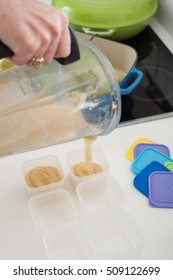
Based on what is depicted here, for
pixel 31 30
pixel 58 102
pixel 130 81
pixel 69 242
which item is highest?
pixel 31 30

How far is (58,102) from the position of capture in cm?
63

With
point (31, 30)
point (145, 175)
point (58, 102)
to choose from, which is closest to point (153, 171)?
point (145, 175)

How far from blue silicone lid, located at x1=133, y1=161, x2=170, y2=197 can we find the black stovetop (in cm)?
16

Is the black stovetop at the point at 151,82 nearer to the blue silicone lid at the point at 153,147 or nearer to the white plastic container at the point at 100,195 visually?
the blue silicone lid at the point at 153,147

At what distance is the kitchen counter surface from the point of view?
660mm

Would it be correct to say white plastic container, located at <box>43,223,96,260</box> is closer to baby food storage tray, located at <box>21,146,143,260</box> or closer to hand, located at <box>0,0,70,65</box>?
baby food storage tray, located at <box>21,146,143,260</box>

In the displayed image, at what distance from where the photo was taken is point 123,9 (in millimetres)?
1033

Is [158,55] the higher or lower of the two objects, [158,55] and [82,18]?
the lower

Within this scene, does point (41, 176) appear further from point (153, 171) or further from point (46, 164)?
point (153, 171)

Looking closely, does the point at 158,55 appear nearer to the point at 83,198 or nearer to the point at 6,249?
the point at 83,198

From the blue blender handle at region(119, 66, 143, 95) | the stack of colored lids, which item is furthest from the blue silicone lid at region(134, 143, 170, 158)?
the blue blender handle at region(119, 66, 143, 95)

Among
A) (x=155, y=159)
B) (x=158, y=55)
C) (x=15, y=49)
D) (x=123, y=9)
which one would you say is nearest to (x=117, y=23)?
(x=123, y=9)

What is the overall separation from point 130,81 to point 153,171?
25 centimetres

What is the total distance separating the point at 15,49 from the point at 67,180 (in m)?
0.34
